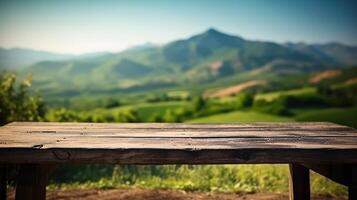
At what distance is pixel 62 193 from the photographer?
5.27 metres

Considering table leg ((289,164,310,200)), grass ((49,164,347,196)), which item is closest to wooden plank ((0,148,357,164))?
table leg ((289,164,310,200))

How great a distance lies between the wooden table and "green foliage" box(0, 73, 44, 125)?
16.9 feet

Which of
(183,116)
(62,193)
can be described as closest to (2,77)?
(62,193)

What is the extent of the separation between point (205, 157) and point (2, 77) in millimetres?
7132

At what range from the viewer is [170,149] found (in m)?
2.39

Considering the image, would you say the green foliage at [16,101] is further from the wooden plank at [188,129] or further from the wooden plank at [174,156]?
the wooden plank at [174,156]

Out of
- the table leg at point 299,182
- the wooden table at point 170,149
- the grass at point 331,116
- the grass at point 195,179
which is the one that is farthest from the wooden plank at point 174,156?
the grass at point 331,116

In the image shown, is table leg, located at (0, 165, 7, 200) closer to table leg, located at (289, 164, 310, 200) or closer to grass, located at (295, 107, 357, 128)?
table leg, located at (289, 164, 310, 200)

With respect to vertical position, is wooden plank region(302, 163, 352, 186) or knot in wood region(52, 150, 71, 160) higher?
knot in wood region(52, 150, 71, 160)

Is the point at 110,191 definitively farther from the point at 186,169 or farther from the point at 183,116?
the point at 183,116

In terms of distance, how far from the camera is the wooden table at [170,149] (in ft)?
7.74

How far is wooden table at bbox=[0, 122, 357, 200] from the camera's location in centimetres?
236

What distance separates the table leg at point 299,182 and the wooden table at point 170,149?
590mm

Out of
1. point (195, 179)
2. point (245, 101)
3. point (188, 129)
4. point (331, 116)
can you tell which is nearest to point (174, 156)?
point (188, 129)
